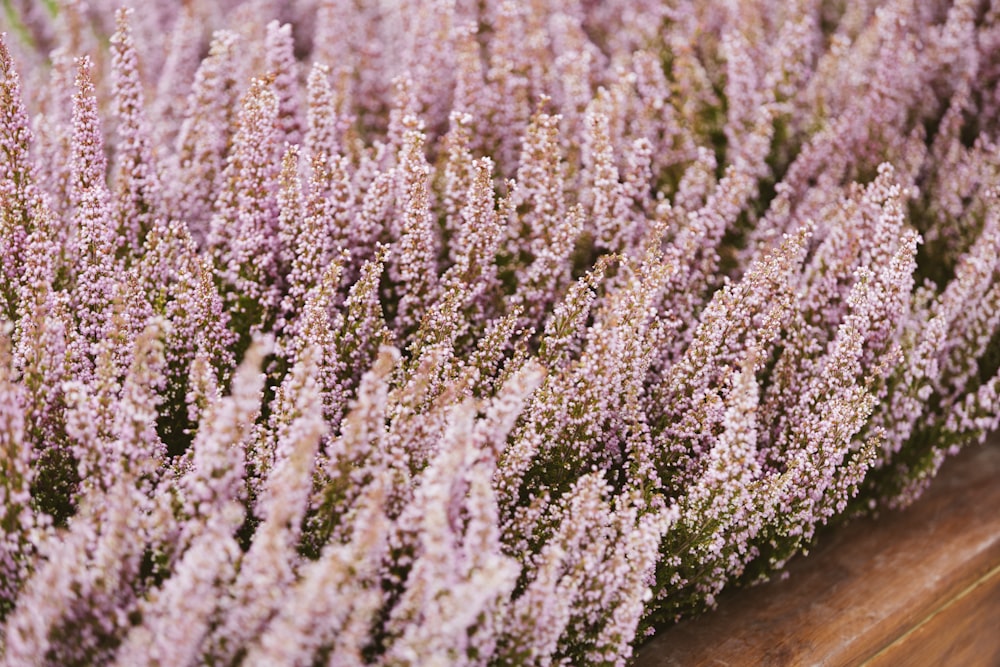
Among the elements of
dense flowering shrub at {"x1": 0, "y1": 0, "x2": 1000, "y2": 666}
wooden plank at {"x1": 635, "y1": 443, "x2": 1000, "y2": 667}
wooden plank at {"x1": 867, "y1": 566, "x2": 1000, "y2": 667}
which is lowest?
wooden plank at {"x1": 867, "y1": 566, "x2": 1000, "y2": 667}

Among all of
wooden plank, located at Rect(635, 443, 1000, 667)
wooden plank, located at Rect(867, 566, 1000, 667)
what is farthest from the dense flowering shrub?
wooden plank, located at Rect(867, 566, 1000, 667)

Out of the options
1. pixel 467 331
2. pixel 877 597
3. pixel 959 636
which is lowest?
pixel 959 636

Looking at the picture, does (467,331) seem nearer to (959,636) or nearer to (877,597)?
(877,597)

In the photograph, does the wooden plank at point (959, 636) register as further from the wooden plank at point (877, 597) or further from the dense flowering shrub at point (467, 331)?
the dense flowering shrub at point (467, 331)

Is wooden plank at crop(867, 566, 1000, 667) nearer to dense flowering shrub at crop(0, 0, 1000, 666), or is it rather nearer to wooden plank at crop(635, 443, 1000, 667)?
wooden plank at crop(635, 443, 1000, 667)

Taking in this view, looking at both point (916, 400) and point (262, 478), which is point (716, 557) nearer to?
point (916, 400)

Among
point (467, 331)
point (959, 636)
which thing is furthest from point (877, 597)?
point (467, 331)

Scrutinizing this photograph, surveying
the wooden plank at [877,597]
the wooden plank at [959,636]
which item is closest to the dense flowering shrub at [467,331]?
the wooden plank at [877,597]
